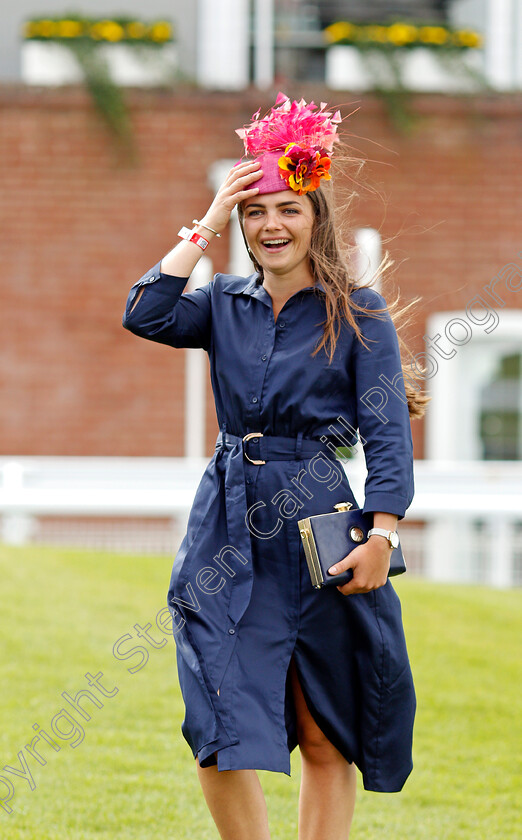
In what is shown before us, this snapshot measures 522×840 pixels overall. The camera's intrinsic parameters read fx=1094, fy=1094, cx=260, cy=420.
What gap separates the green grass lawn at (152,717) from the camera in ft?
12.6

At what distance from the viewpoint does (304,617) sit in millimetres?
2734

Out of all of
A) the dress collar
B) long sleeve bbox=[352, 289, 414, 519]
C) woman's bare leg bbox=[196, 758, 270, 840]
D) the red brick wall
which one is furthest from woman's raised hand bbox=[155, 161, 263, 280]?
the red brick wall

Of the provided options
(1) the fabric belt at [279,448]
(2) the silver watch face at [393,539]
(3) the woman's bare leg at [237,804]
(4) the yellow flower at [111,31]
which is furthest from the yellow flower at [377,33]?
(3) the woman's bare leg at [237,804]

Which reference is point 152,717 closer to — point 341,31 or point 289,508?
point 289,508

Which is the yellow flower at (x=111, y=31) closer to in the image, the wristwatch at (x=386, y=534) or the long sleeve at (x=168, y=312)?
the long sleeve at (x=168, y=312)

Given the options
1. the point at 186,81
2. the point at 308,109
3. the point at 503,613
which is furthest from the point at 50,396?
the point at 308,109

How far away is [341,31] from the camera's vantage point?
11.1m

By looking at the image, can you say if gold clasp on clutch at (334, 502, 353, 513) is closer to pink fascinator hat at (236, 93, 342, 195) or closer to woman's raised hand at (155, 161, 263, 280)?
woman's raised hand at (155, 161, 263, 280)

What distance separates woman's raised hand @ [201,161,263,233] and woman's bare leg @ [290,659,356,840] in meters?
1.19

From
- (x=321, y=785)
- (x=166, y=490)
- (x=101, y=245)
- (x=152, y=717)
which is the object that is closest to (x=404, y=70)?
(x=101, y=245)

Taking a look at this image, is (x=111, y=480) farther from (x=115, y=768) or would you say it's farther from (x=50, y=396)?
(x=115, y=768)

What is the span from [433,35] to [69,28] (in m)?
3.67

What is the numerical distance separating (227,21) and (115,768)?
29.5ft

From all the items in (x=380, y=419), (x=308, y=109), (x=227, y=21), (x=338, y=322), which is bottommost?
(x=380, y=419)
